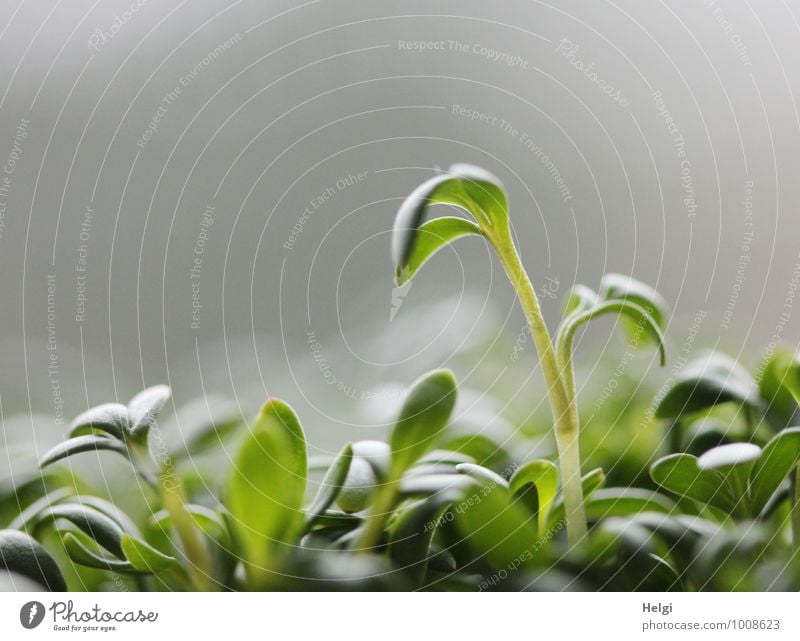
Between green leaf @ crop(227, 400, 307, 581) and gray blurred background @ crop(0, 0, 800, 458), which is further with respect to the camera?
gray blurred background @ crop(0, 0, 800, 458)

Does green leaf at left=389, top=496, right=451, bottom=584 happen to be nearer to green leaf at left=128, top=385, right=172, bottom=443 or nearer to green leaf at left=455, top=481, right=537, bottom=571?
green leaf at left=455, top=481, right=537, bottom=571

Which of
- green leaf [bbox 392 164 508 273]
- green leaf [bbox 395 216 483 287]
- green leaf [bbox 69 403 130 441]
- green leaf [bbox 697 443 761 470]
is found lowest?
green leaf [bbox 697 443 761 470]

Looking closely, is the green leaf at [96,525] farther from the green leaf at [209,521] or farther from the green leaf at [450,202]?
the green leaf at [450,202]

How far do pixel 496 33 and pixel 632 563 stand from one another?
326 mm

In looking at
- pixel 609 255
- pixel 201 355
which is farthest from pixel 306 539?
pixel 609 255

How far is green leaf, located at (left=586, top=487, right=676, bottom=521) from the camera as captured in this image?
15.4 inches

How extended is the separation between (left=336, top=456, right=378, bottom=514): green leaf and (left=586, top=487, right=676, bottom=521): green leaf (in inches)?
4.7

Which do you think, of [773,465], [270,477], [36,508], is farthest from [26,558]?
[773,465]

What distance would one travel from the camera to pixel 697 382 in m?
0.40

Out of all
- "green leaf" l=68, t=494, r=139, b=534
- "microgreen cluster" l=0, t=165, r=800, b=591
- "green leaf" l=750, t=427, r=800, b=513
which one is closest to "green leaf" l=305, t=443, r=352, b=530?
"microgreen cluster" l=0, t=165, r=800, b=591

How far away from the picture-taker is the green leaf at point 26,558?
0.39 m

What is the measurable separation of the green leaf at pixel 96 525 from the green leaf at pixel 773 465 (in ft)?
1.06

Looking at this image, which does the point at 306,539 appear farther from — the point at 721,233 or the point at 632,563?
the point at 721,233

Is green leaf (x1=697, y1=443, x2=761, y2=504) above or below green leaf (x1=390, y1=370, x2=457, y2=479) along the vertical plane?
below
